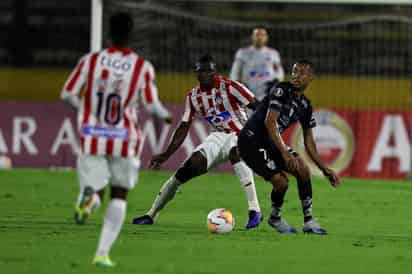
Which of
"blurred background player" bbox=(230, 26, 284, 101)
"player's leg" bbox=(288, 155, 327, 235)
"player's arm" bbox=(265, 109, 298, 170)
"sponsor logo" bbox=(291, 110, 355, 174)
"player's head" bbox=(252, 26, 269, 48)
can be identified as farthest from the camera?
"sponsor logo" bbox=(291, 110, 355, 174)

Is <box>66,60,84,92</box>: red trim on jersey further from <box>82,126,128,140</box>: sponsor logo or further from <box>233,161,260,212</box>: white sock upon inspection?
<box>233,161,260,212</box>: white sock

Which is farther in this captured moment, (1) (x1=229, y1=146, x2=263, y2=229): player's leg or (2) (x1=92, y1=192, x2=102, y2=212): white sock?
(1) (x1=229, y1=146, x2=263, y2=229): player's leg

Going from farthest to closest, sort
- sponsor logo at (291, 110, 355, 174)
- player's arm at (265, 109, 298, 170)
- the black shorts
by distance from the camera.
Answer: sponsor logo at (291, 110, 355, 174) < the black shorts < player's arm at (265, 109, 298, 170)

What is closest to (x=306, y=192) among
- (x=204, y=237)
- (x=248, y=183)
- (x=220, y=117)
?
(x=204, y=237)

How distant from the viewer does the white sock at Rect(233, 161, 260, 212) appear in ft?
40.5

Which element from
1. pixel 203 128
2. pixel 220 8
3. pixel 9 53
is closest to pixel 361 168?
pixel 203 128

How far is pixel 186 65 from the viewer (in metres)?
22.3

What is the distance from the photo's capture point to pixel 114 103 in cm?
895

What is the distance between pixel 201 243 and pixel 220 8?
48.0 ft

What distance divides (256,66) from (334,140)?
2.32 metres

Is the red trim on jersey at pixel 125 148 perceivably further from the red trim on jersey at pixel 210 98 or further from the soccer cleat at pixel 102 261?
the red trim on jersey at pixel 210 98

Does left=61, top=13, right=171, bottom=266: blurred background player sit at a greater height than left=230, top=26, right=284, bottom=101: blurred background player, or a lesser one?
greater

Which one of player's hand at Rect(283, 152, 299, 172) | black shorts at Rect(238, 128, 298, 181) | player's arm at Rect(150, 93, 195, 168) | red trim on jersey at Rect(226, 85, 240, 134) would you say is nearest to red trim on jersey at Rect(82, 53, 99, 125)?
player's hand at Rect(283, 152, 299, 172)

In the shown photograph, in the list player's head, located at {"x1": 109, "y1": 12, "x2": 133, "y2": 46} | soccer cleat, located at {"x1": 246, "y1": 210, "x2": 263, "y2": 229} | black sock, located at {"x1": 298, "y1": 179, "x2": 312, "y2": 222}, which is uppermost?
player's head, located at {"x1": 109, "y1": 12, "x2": 133, "y2": 46}
